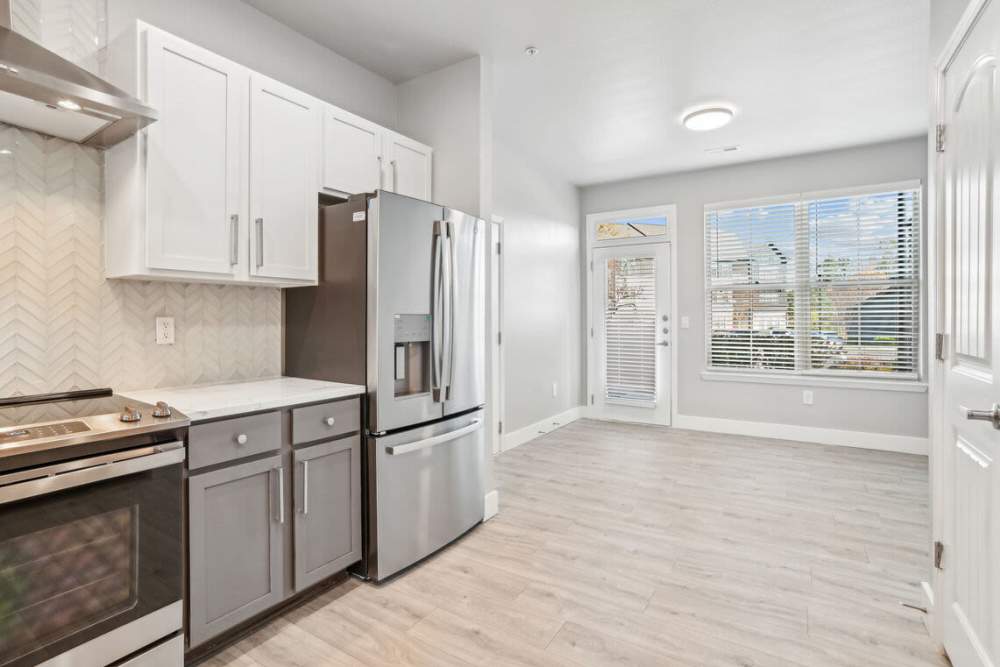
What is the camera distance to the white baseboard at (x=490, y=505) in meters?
3.04

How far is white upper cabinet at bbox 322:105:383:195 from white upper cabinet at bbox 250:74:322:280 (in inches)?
2.8

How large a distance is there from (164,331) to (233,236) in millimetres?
528

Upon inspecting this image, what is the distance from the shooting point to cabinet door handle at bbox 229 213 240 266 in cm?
216

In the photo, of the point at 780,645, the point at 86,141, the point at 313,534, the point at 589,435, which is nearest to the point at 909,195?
the point at 589,435

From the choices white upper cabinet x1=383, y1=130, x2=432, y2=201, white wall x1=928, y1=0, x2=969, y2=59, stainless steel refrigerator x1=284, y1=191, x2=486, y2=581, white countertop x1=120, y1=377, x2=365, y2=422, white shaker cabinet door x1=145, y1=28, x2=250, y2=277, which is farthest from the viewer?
white upper cabinet x1=383, y1=130, x2=432, y2=201

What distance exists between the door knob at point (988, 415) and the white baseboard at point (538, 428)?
11.6ft

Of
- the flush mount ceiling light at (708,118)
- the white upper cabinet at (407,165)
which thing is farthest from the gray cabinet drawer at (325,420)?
the flush mount ceiling light at (708,118)

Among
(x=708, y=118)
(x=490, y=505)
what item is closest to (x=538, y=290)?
(x=708, y=118)

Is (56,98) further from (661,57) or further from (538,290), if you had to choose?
(538,290)

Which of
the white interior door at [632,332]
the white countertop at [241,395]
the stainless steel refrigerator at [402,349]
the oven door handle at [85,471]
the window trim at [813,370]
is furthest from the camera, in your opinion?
the white interior door at [632,332]

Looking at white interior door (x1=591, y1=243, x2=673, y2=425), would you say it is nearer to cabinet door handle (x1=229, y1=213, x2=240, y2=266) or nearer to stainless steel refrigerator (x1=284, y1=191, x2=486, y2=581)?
stainless steel refrigerator (x1=284, y1=191, x2=486, y2=581)

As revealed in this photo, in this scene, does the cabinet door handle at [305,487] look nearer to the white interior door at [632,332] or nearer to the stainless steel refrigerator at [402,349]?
the stainless steel refrigerator at [402,349]

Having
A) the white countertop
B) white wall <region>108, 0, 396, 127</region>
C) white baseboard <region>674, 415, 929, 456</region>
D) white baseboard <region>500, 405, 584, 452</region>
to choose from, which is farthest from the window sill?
the white countertop

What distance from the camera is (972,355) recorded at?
1.55 meters
